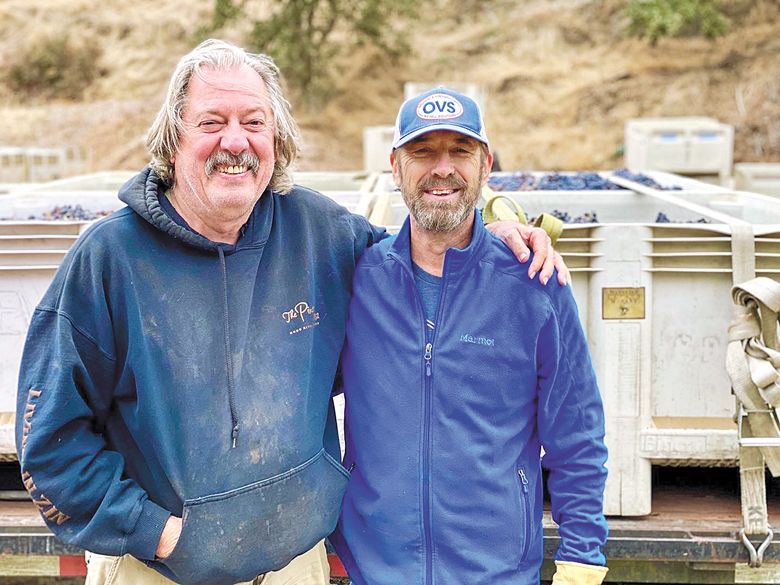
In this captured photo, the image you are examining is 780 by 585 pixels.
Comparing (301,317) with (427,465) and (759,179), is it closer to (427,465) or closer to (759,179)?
(427,465)

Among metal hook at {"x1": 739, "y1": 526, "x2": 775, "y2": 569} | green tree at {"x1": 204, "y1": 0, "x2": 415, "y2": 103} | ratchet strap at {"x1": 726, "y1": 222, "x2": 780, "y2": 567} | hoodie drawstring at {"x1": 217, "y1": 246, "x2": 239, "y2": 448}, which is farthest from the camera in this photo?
green tree at {"x1": 204, "y1": 0, "x2": 415, "y2": 103}

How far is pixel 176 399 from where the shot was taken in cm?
210

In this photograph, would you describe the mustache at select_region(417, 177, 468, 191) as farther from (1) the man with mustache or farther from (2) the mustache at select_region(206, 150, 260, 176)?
(2) the mustache at select_region(206, 150, 260, 176)

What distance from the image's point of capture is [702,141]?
978 cm

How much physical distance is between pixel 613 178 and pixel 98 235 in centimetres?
375

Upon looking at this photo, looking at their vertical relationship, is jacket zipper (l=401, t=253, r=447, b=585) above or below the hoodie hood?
below

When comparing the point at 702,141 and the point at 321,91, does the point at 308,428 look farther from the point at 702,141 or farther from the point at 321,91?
the point at 321,91

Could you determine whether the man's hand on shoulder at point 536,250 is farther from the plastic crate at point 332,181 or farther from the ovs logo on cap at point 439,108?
the plastic crate at point 332,181

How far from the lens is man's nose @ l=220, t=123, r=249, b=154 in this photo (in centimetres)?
213

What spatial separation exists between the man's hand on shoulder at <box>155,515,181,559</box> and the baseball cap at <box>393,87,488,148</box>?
3.56 feet

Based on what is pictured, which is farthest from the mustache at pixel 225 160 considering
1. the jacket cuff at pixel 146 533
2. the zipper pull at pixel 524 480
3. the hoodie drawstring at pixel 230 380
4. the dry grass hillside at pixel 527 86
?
the dry grass hillside at pixel 527 86

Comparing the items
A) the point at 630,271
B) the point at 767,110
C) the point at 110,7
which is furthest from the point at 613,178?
the point at 110,7

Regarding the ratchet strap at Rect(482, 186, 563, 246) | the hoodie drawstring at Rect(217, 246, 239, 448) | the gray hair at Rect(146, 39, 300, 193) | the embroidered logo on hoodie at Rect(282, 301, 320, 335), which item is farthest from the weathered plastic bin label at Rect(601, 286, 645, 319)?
the hoodie drawstring at Rect(217, 246, 239, 448)

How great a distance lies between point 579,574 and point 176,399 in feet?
3.49
